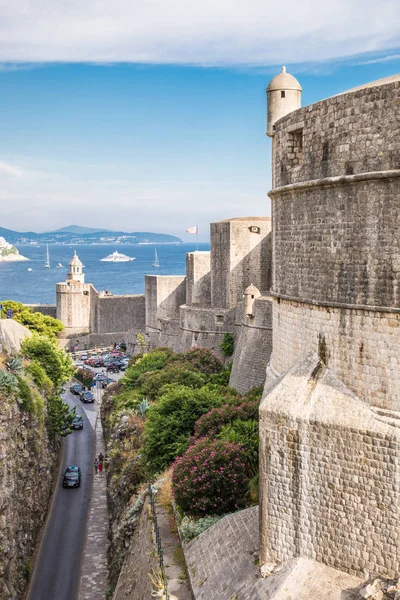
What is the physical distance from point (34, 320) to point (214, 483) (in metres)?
46.4

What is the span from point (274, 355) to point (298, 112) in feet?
14.2

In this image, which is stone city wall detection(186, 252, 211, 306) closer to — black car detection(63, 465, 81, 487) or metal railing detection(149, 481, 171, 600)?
black car detection(63, 465, 81, 487)

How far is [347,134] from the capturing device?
10.0 m

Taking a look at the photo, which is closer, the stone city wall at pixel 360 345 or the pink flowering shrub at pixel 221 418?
the stone city wall at pixel 360 345

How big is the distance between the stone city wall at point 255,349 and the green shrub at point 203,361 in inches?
126

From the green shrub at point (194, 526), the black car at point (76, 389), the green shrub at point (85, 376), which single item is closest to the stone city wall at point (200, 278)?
the black car at point (76, 389)

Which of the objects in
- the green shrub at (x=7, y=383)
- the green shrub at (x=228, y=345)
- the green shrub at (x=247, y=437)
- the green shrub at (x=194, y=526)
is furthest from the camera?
the green shrub at (x=228, y=345)

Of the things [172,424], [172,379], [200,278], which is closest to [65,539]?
[172,379]

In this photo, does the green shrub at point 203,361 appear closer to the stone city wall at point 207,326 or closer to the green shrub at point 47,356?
the stone city wall at point 207,326

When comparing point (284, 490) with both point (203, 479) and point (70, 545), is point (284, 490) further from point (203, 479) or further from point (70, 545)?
point (70, 545)

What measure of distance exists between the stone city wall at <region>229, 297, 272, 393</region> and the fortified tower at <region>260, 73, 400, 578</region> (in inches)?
562

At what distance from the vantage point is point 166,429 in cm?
2012

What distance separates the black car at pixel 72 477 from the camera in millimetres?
29812

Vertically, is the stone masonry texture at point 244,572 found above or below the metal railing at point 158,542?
above
